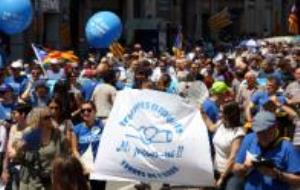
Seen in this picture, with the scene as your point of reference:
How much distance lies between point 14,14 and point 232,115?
11.1 metres

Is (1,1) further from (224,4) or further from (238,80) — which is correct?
(224,4)

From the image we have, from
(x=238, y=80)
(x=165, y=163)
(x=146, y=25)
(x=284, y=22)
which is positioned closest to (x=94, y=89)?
(x=238, y=80)

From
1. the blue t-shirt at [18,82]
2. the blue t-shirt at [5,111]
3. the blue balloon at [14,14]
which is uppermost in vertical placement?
the blue balloon at [14,14]

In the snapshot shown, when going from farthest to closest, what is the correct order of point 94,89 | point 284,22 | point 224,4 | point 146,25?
1. point 284,22
2. point 224,4
3. point 146,25
4. point 94,89

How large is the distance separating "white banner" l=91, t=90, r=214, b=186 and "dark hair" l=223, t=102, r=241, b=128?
0.88 feet

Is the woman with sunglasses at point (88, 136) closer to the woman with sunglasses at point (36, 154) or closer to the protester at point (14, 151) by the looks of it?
the protester at point (14, 151)

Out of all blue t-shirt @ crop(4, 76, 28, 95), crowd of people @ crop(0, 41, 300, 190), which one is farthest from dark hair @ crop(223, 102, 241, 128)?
blue t-shirt @ crop(4, 76, 28, 95)

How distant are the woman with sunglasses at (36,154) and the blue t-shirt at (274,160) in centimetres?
171

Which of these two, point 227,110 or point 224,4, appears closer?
point 227,110

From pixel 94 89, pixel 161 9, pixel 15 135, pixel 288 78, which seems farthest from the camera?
pixel 161 9

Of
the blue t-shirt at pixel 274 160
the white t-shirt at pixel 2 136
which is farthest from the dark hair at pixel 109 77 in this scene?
the blue t-shirt at pixel 274 160

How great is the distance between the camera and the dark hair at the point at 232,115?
9.10 metres

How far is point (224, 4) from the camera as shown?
66.9 meters

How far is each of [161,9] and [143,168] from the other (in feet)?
158
